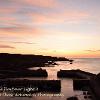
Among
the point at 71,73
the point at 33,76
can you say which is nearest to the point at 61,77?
the point at 71,73

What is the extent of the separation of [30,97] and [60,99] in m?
5.23

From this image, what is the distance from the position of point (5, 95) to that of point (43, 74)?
37677 millimetres

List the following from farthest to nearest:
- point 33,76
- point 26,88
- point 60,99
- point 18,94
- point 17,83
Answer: point 33,76 → point 17,83 → point 26,88 → point 18,94 → point 60,99

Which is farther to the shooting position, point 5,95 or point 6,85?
point 6,85

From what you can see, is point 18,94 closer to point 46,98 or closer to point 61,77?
point 46,98

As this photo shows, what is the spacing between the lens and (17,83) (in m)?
51.3

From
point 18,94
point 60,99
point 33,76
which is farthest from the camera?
point 33,76

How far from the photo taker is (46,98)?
39094mm

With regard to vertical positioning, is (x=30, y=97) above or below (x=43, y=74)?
below

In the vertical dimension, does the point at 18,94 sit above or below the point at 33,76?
below

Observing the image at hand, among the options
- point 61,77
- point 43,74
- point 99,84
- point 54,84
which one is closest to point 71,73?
point 61,77

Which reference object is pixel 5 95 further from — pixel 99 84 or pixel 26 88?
pixel 99 84

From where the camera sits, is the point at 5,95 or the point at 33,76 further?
the point at 33,76

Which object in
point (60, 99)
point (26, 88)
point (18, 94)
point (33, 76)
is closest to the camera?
point (60, 99)
